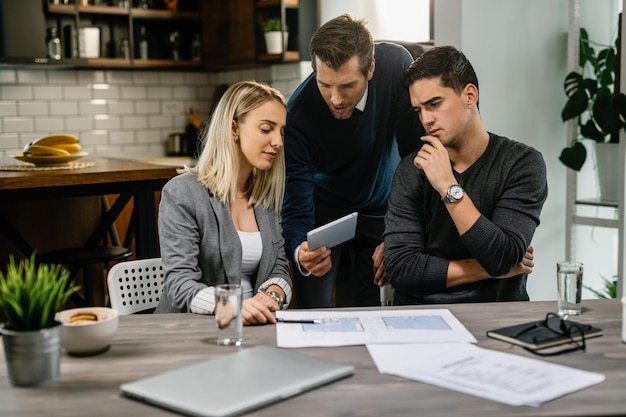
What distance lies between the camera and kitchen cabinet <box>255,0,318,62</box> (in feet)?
18.3

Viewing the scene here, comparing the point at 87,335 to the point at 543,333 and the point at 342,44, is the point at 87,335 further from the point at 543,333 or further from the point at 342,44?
the point at 342,44

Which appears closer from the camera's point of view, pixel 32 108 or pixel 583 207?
pixel 583 207

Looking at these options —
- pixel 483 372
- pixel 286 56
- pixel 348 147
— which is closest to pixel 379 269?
pixel 348 147

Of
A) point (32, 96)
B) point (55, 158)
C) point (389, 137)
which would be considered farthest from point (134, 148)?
point (389, 137)

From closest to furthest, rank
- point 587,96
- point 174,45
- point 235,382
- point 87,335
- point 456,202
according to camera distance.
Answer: point 235,382
point 87,335
point 456,202
point 587,96
point 174,45

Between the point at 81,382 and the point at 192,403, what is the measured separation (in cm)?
30

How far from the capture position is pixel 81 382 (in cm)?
154

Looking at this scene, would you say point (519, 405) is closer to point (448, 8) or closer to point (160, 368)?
point (160, 368)

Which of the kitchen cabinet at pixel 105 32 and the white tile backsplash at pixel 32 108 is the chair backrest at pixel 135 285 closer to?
the kitchen cabinet at pixel 105 32

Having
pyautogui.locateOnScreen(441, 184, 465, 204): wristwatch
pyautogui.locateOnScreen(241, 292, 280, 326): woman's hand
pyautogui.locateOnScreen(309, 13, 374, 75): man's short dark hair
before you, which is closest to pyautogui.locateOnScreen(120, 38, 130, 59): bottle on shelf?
pyautogui.locateOnScreen(309, 13, 374, 75): man's short dark hair

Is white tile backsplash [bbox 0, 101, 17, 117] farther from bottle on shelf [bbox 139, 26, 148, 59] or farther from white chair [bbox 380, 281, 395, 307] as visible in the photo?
white chair [bbox 380, 281, 395, 307]

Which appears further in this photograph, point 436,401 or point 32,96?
point 32,96

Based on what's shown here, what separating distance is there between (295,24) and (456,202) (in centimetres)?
357

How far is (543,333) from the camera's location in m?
1.78
